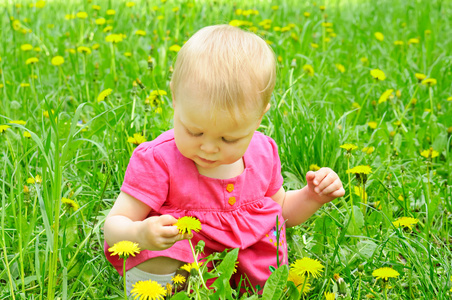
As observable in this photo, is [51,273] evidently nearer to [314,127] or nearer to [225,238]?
[225,238]

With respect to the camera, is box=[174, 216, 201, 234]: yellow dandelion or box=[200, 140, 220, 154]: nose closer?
box=[174, 216, 201, 234]: yellow dandelion

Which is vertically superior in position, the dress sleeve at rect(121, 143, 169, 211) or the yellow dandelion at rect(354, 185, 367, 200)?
the dress sleeve at rect(121, 143, 169, 211)

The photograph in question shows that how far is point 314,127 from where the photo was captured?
213 cm

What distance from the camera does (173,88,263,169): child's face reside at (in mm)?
1313

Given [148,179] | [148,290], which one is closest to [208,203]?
[148,179]

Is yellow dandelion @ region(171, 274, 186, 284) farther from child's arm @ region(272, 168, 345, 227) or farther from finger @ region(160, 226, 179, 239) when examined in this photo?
child's arm @ region(272, 168, 345, 227)

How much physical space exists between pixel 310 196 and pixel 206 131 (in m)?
0.44

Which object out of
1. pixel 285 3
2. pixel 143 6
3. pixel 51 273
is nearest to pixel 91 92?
pixel 51 273

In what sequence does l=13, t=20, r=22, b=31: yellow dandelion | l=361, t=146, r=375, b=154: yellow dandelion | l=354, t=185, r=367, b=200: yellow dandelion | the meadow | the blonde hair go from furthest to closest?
l=13, t=20, r=22, b=31: yellow dandelion
l=361, t=146, r=375, b=154: yellow dandelion
l=354, t=185, r=367, b=200: yellow dandelion
the meadow
the blonde hair

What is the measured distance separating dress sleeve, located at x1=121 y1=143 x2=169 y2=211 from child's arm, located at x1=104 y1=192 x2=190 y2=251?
26mm

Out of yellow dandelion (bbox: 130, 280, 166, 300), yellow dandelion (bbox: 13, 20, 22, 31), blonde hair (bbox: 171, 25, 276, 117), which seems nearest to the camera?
yellow dandelion (bbox: 130, 280, 166, 300)

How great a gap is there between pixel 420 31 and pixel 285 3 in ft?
4.67

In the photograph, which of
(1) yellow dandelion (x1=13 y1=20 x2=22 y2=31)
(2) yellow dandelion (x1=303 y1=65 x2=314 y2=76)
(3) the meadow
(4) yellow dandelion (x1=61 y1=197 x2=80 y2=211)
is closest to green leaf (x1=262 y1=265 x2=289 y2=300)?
→ (3) the meadow

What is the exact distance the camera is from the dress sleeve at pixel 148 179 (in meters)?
1.44
